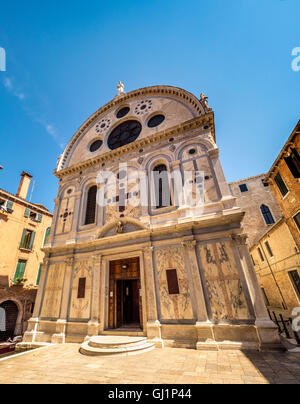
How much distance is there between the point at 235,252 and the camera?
23.5 ft

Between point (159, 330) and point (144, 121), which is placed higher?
point (144, 121)

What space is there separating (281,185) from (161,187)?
25.6ft

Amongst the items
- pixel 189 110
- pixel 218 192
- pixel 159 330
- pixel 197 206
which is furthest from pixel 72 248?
pixel 189 110

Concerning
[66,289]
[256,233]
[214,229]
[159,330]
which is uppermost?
[256,233]

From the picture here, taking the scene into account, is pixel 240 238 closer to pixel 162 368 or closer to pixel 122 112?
pixel 162 368

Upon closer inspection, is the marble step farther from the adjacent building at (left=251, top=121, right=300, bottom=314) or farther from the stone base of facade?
the adjacent building at (left=251, top=121, right=300, bottom=314)

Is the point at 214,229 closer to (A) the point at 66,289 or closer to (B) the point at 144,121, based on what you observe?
(A) the point at 66,289

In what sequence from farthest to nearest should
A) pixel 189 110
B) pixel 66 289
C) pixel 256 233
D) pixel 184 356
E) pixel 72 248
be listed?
1. pixel 256 233
2. pixel 189 110
3. pixel 72 248
4. pixel 66 289
5. pixel 184 356

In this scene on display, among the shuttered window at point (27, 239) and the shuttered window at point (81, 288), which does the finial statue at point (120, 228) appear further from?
the shuttered window at point (27, 239)

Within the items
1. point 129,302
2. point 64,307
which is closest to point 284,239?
point 129,302

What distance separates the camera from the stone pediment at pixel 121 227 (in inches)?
369

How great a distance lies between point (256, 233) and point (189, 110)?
16615 millimetres

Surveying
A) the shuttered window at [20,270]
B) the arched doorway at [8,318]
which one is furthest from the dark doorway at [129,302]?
the shuttered window at [20,270]

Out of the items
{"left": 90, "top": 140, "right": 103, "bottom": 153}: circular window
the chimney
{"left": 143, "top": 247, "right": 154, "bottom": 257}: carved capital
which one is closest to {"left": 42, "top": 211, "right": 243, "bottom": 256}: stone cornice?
{"left": 143, "top": 247, "right": 154, "bottom": 257}: carved capital
